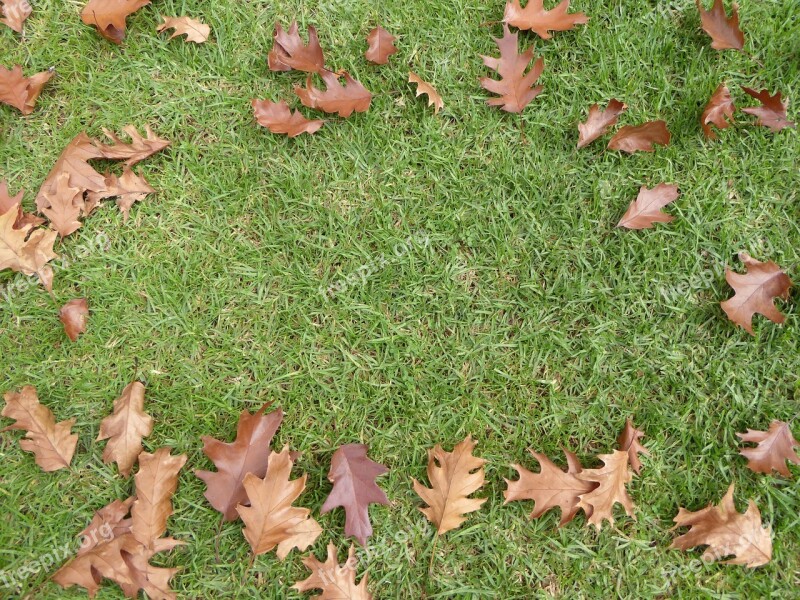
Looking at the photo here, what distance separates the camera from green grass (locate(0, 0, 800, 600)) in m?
2.17

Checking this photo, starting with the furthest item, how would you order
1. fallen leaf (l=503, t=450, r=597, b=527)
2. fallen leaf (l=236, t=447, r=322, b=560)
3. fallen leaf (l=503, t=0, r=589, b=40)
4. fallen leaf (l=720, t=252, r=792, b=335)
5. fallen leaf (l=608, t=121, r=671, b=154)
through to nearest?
fallen leaf (l=503, t=0, r=589, b=40), fallen leaf (l=608, t=121, r=671, b=154), fallen leaf (l=720, t=252, r=792, b=335), fallen leaf (l=503, t=450, r=597, b=527), fallen leaf (l=236, t=447, r=322, b=560)

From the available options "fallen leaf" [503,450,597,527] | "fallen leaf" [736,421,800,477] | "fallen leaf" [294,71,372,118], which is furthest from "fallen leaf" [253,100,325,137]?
"fallen leaf" [736,421,800,477]

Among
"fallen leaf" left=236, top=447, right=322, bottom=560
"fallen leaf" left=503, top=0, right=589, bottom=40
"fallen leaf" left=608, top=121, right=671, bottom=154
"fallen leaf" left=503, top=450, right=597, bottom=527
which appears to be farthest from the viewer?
"fallen leaf" left=503, top=0, right=589, bottom=40

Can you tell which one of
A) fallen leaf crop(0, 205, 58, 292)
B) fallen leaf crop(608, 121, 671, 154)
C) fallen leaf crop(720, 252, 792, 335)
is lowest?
fallen leaf crop(0, 205, 58, 292)

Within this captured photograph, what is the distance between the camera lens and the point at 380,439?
7.36 feet

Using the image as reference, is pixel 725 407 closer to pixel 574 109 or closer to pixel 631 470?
pixel 631 470

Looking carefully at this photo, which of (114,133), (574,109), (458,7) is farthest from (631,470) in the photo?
(114,133)

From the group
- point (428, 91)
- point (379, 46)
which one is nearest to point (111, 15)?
point (379, 46)

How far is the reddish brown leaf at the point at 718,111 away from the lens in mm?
2428

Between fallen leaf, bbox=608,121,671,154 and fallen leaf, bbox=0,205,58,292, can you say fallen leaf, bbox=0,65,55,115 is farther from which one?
fallen leaf, bbox=608,121,671,154

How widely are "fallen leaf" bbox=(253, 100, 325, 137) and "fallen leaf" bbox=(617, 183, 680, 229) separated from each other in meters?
1.40

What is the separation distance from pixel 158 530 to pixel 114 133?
5.57 ft

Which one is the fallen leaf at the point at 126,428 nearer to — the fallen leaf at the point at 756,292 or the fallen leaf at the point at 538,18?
the fallen leaf at the point at 538,18

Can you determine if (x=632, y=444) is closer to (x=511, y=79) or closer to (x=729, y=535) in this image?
(x=729, y=535)
